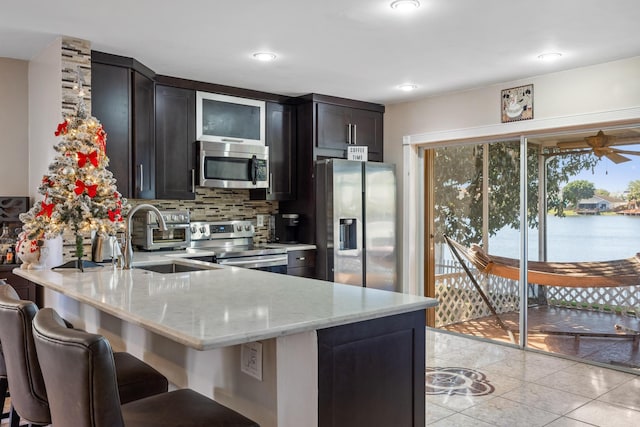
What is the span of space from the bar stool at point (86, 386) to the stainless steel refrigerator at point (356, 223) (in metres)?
3.48

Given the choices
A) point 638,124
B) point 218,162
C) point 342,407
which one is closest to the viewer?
point 342,407

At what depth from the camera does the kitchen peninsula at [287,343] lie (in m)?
1.65

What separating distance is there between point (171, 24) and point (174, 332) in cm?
236

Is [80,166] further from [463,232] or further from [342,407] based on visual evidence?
[463,232]

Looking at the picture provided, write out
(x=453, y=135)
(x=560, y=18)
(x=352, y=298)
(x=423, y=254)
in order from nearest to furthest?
1. (x=352, y=298)
2. (x=560, y=18)
3. (x=453, y=135)
4. (x=423, y=254)

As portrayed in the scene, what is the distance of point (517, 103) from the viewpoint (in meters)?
4.65

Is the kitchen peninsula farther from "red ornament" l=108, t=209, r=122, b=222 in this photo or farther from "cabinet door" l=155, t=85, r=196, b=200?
"cabinet door" l=155, t=85, r=196, b=200

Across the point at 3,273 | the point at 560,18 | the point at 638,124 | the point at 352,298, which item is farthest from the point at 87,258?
the point at 638,124

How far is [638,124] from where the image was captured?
408 cm

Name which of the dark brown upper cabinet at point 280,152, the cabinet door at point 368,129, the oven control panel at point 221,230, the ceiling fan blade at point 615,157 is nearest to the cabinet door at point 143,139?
the oven control panel at point 221,230

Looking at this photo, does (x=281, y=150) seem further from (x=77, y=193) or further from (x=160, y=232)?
(x=77, y=193)

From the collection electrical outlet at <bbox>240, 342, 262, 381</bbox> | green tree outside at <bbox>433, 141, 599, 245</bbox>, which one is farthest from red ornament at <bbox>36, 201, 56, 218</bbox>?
green tree outside at <bbox>433, 141, 599, 245</bbox>

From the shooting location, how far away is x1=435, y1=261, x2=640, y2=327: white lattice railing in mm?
4234

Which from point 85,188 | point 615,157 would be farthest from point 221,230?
point 615,157
